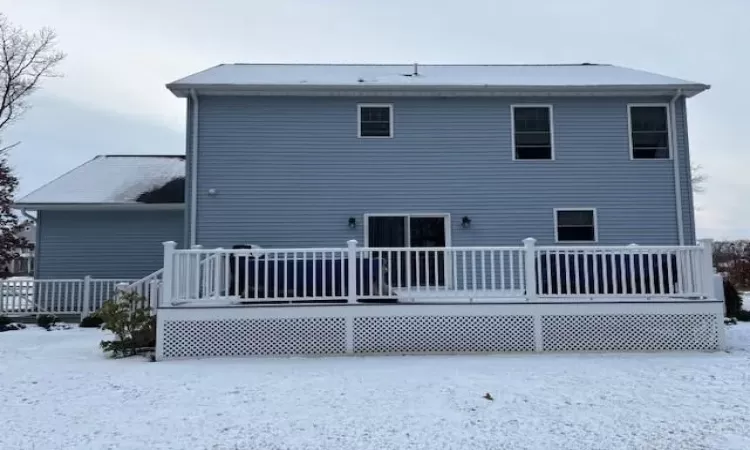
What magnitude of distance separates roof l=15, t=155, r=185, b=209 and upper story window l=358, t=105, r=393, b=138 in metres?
5.11

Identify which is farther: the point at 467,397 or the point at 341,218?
the point at 341,218

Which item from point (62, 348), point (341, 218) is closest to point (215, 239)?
point (341, 218)

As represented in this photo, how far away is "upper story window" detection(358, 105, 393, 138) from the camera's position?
10867 mm

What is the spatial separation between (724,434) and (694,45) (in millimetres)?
14000

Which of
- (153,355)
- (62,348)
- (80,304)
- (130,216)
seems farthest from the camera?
(130,216)

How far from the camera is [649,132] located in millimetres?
10953

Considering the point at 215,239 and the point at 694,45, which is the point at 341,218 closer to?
the point at 215,239

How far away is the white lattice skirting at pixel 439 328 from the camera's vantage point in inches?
276

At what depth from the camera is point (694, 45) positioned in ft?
47.9

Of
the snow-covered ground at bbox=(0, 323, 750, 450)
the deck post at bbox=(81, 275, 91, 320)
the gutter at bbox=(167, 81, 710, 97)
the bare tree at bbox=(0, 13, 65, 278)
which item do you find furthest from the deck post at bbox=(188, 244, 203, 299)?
the bare tree at bbox=(0, 13, 65, 278)

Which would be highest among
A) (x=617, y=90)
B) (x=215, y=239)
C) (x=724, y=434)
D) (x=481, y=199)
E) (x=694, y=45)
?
(x=694, y=45)

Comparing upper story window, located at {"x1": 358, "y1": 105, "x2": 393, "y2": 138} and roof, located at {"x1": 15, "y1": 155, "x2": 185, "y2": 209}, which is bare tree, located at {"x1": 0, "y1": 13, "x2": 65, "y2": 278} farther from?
upper story window, located at {"x1": 358, "y1": 105, "x2": 393, "y2": 138}

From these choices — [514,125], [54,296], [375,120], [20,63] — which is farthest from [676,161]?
[20,63]

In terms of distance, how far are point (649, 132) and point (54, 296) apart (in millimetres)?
13794
